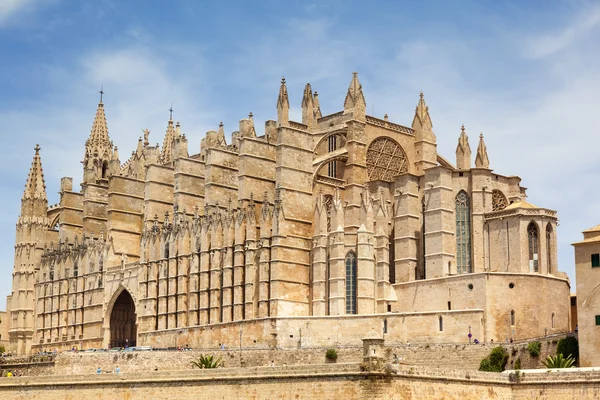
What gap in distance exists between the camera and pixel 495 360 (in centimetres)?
4669

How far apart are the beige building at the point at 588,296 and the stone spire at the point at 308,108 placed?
79.7 ft

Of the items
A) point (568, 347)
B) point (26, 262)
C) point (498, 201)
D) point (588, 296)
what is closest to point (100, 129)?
point (26, 262)

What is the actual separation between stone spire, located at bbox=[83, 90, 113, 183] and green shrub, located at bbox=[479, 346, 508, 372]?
4021 cm

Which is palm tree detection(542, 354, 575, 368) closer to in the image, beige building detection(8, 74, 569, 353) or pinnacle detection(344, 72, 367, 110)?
beige building detection(8, 74, 569, 353)

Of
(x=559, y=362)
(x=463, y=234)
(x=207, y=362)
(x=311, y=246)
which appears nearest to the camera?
(x=559, y=362)

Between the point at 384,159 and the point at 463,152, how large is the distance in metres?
6.43

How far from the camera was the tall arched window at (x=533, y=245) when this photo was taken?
177 ft

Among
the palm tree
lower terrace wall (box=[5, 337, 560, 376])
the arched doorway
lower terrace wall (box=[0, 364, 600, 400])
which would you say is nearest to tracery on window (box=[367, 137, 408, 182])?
lower terrace wall (box=[5, 337, 560, 376])

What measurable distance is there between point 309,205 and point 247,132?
23.5 feet

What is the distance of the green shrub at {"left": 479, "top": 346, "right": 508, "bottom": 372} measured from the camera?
152 ft

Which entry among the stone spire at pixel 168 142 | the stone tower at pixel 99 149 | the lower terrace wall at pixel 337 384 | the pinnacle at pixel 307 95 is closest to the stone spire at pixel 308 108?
the pinnacle at pixel 307 95

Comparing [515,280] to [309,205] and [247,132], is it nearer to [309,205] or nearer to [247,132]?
[309,205]

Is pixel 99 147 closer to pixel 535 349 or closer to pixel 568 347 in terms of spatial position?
pixel 535 349

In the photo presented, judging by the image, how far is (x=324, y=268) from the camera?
188 ft
